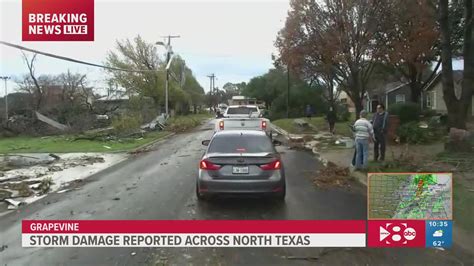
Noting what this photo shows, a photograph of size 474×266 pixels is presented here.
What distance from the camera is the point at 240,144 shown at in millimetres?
9375

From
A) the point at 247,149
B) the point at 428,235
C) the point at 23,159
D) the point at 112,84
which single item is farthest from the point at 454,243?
the point at 112,84

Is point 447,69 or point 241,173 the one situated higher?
point 447,69

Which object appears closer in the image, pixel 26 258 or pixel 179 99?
pixel 26 258

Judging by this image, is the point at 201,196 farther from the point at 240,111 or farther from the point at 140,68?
the point at 140,68

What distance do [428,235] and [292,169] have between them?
28.0 ft

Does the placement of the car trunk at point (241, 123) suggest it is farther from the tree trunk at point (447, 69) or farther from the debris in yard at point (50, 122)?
the debris in yard at point (50, 122)

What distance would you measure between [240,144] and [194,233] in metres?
2.76

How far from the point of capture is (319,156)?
58.2ft

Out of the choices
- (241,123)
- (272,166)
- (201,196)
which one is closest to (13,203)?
(201,196)

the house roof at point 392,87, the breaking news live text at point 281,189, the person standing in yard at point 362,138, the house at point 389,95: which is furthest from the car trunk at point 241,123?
the house roof at point 392,87

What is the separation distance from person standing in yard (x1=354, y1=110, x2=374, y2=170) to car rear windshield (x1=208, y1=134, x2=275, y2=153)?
4.01 m

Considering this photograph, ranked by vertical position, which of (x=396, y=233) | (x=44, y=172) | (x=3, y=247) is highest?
(x=396, y=233)

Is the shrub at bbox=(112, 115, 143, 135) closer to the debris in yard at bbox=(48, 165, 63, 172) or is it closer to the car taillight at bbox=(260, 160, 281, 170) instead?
the debris in yard at bbox=(48, 165, 63, 172)

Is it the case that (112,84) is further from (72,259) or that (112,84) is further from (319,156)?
(72,259)
